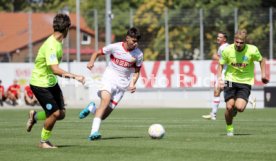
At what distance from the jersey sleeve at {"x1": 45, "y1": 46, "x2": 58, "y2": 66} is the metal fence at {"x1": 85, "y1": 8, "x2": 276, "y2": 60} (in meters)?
30.4

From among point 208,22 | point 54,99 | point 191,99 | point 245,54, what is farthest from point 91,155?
point 208,22

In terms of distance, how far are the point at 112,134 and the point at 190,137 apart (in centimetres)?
200

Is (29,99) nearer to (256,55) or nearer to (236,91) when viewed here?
(236,91)

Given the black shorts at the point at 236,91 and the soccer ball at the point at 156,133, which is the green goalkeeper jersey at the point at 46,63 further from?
the black shorts at the point at 236,91

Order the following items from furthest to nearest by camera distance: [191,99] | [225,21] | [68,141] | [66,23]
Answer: [225,21]
[191,99]
[68,141]
[66,23]

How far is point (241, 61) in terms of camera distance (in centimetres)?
1625

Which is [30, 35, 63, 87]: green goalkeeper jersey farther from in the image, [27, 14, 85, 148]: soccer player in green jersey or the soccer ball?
the soccer ball

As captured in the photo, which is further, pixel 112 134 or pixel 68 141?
pixel 112 134

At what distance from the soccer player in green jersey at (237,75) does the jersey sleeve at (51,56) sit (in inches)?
172

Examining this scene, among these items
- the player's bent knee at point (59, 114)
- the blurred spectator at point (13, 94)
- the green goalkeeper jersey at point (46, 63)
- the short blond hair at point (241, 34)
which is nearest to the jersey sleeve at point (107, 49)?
the green goalkeeper jersey at point (46, 63)

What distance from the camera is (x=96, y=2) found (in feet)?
236

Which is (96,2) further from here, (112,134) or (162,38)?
(112,134)

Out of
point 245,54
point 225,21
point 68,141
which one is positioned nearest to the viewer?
point 68,141

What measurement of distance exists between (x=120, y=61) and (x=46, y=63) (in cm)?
247
